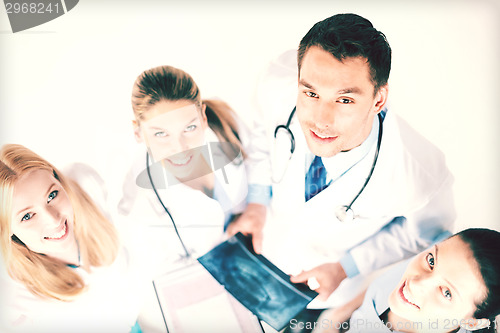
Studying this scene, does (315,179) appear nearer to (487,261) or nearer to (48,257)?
(487,261)

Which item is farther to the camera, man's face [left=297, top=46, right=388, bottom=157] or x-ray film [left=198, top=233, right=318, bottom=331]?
x-ray film [left=198, top=233, right=318, bottom=331]

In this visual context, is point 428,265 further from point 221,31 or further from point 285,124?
point 221,31

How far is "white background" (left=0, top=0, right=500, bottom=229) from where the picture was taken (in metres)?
1.09

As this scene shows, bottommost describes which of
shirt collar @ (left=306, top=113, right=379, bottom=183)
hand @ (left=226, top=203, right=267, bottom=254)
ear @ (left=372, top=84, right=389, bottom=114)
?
hand @ (left=226, top=203, right=267, bottom=254)

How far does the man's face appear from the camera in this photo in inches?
39.9

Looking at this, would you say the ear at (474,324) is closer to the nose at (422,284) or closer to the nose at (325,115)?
the nose at (422,284)

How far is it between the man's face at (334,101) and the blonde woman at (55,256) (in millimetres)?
606

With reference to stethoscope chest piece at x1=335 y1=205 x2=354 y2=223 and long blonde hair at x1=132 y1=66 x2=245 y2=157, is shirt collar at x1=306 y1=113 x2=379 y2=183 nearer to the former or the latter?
stethoscope chest piece at x1=335 y1=205 x2=354 y2=223

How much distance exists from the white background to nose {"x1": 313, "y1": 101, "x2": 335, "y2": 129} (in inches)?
7.1

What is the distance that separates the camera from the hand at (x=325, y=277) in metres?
1.12

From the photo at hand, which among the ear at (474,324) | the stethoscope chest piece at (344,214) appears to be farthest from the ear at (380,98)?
the ear at (474,324)

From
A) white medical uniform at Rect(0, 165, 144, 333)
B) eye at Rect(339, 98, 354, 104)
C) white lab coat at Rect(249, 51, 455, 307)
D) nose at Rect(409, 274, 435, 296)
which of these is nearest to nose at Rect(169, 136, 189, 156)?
white lab coat at Rect(249, 51, 455, 307)

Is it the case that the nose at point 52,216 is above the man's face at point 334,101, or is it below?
below

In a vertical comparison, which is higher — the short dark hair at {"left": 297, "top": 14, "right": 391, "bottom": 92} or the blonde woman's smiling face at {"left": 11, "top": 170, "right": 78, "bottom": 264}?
the short dark hair at {"left": 297, "top": 14, "right": 391, "bottom": 92}
